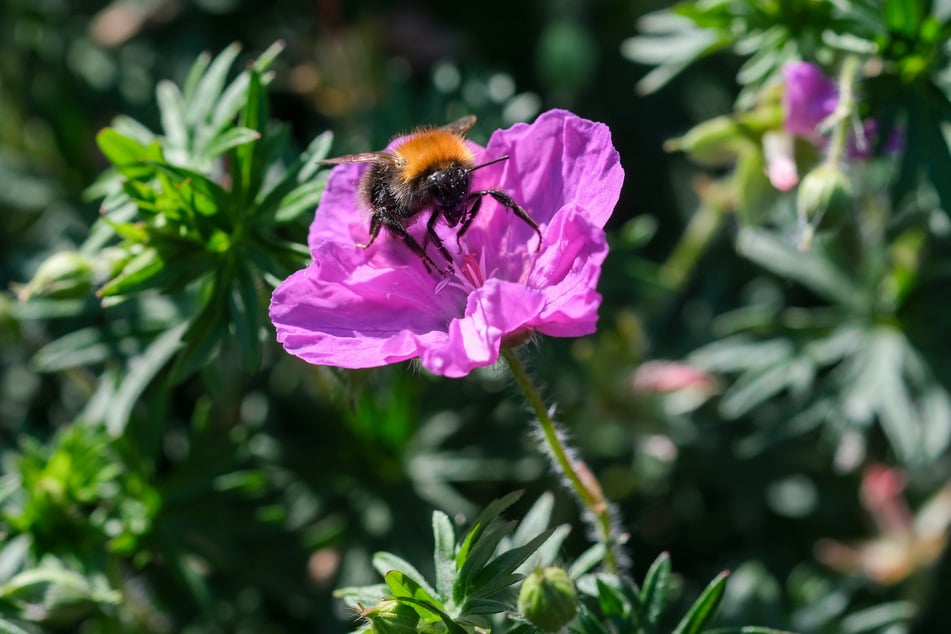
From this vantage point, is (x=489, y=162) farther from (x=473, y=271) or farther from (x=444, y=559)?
(x=444, y=559)

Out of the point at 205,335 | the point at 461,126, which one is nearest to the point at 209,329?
the point at 205,335

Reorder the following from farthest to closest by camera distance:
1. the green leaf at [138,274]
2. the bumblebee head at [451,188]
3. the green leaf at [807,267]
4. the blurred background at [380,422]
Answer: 1. the green leaf at [807,267]
2. the blurred background at [380,422]
3. the green leaf at [138,274]
4. the bumblebee head at [451,188]

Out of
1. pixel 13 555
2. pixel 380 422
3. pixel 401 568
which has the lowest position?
pixel 380 422

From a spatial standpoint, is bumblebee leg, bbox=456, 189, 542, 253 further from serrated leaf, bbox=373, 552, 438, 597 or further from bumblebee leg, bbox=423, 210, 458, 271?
serrated leaf, bbox=373, 552, 438, 597

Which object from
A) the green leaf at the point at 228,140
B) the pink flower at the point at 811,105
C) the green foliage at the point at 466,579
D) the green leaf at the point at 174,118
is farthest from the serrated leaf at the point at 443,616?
the pink flower at the point at 811,105

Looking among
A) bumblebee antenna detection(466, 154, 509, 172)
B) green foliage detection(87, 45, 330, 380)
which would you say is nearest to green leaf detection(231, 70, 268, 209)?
green foliage detection(87, 45, 330, 380)

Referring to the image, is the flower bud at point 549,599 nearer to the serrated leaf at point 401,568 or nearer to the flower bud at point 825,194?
the serrated leaf at point 401,568
